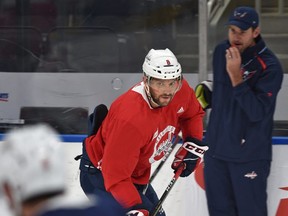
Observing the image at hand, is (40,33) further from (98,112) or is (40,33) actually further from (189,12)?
(98,112)

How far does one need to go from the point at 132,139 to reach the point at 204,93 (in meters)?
0.99

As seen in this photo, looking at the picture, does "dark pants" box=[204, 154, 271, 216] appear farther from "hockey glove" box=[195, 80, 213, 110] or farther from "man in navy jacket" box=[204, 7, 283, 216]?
"hockey glove" box=[195, 80, 213, 110]

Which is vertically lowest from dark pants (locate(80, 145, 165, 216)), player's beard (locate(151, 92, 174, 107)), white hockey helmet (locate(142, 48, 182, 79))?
dark pants (locate(80, 145, 165, 216))

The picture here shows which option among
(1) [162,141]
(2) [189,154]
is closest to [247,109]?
(2) [189,154]

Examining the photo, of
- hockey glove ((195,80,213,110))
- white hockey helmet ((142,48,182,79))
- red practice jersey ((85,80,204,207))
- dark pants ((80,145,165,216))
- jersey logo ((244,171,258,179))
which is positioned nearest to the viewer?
red practice jersey ((85,80,204,207))

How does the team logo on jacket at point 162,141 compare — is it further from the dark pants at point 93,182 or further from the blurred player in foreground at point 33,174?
the blurred player in foreground at point 33,174

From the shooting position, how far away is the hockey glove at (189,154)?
377cm

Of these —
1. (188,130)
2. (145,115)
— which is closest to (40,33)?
(188,130)

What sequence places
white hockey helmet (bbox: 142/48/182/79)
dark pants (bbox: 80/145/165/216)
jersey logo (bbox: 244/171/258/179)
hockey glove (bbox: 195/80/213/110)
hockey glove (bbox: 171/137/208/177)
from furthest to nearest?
hockey glove (bbox: 195/80/213/110)
jersey logo (bbox: 244/171/258/179)
hockey glove (bbox: 171/137/208/177)
dark pants (bbox: 80/145/165/216)
white hockey helmet (bbox: 142/48/182/79)

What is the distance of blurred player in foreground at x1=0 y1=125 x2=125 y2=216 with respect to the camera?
5.38 feet

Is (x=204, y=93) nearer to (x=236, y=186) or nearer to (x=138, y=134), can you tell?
(x=236, y=186)

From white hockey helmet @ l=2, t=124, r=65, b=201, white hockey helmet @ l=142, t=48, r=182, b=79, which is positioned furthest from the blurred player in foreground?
white hockey helmet @ l=142, t=48, r=182, b=79

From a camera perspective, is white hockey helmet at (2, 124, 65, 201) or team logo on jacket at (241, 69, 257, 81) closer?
white hockey helmet at (2, 124, 65, 201)

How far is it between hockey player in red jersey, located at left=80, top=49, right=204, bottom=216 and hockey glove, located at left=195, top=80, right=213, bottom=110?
0.38 meters
